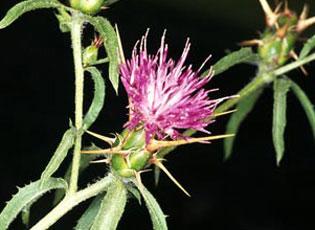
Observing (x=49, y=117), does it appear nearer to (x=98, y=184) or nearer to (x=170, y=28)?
(x=170, y=28)

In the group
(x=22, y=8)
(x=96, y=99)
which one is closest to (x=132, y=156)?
(x=96, y=99)

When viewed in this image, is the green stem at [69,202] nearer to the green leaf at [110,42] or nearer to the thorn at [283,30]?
the green leaf at [110,42]

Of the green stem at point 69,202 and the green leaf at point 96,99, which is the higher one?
the green leaf at point 96,99

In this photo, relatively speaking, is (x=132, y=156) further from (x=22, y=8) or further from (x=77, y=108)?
(x=22, y=8)

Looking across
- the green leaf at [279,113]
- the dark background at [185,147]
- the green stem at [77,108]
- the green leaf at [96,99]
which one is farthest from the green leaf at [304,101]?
the dark background at [185,147]

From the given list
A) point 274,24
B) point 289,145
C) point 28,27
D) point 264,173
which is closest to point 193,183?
point 264,173
